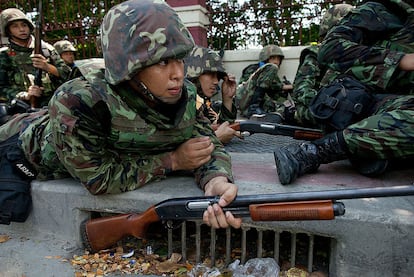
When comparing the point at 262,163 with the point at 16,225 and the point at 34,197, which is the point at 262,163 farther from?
the point at 16,225

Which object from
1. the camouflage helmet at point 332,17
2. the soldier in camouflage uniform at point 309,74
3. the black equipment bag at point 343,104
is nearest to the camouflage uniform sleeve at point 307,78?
the soldier in camouflage uniform at point 309,74

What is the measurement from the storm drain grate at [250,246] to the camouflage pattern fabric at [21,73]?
339 cm

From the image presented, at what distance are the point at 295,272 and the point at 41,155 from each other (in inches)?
60.7

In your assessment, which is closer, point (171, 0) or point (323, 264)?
point (323, 264)

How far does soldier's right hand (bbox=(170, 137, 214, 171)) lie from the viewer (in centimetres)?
194

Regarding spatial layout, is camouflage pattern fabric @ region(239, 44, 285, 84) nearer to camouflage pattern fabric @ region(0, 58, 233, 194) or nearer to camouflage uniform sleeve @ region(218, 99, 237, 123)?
camouflage uniform sleeve @ region(218, 99, 237, 123)

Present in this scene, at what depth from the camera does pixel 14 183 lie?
7.01 feet

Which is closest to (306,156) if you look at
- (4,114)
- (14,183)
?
(14,183)

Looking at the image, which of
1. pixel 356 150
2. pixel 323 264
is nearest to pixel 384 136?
pixel 356 150

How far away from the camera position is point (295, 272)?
1714mm

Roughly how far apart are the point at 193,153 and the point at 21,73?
3.82 m

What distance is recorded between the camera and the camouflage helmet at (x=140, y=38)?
1.63 m

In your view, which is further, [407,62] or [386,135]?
[407,62]

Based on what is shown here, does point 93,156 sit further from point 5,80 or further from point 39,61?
point 5,80
